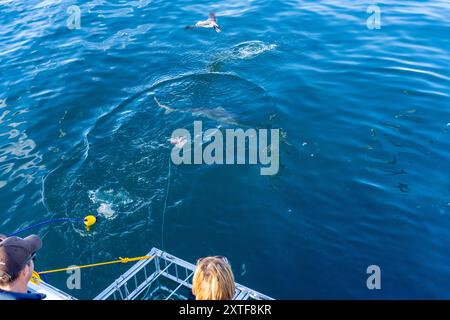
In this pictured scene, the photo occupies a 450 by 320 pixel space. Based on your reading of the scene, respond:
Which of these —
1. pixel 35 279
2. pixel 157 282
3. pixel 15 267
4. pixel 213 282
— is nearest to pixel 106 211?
pixel 157 282

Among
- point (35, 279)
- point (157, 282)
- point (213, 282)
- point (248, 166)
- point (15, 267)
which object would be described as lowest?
point (157, 282)

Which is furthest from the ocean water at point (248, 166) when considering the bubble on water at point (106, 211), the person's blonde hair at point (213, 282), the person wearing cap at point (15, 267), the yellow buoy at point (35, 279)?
the person's blonde hair at point (213, 282)

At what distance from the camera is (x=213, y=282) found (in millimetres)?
3668

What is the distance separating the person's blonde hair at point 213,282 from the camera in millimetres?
3662

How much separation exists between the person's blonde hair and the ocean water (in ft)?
11.2

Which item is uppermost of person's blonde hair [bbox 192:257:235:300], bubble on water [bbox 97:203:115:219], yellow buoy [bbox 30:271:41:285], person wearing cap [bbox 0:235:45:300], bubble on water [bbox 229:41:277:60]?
person wearing cap [bbox 0:235:45:300]

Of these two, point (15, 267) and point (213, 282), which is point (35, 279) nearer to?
point (15, 267)

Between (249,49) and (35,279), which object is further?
(249,49)

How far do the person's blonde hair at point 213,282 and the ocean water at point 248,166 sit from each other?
135 inches

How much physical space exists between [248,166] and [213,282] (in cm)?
600

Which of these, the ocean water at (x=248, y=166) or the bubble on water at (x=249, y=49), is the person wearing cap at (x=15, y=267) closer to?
the ocean water at (x=248, y=166)

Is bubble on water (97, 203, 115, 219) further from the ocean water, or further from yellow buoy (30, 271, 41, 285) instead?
yellow buoy (30, 271, 41, 285)

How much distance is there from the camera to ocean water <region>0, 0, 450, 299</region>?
293 inches

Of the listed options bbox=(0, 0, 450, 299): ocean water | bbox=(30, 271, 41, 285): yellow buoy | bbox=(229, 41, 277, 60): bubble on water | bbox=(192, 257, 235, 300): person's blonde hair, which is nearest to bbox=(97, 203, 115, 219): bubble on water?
bbox=(0, 0, 450, 299): ocean water
